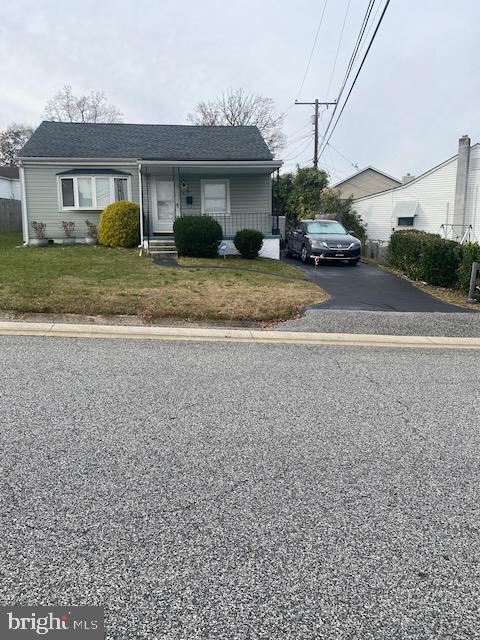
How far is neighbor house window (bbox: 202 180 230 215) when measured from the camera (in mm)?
20266

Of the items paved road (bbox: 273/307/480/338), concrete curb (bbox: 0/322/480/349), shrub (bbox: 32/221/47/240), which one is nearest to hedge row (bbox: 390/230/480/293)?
paved road (bbox: 273/307/480/338)

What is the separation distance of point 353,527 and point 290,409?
6.01ft

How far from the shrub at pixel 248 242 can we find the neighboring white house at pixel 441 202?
→ 12.7m

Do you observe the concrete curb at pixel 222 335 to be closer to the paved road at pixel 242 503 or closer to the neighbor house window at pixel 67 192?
the paved road at pixel 242 503

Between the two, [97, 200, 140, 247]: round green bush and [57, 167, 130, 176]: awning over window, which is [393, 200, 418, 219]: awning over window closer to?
[57, 167, 130, 176]: awning over window

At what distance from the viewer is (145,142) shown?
21.3 m

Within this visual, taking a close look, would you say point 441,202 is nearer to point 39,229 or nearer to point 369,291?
point 369,291

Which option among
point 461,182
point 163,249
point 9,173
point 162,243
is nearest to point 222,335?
point 163,249

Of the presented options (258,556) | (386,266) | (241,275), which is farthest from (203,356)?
(386,266)

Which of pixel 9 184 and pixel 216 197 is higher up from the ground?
pixel 9 184

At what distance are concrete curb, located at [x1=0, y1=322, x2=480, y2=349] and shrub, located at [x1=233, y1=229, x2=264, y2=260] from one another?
30.1 ft

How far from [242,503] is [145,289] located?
25.5 feet

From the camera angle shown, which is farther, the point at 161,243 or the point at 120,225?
the point at 120,225

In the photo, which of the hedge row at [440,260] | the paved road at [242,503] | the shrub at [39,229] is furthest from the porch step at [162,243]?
the paved road at [242,503]
